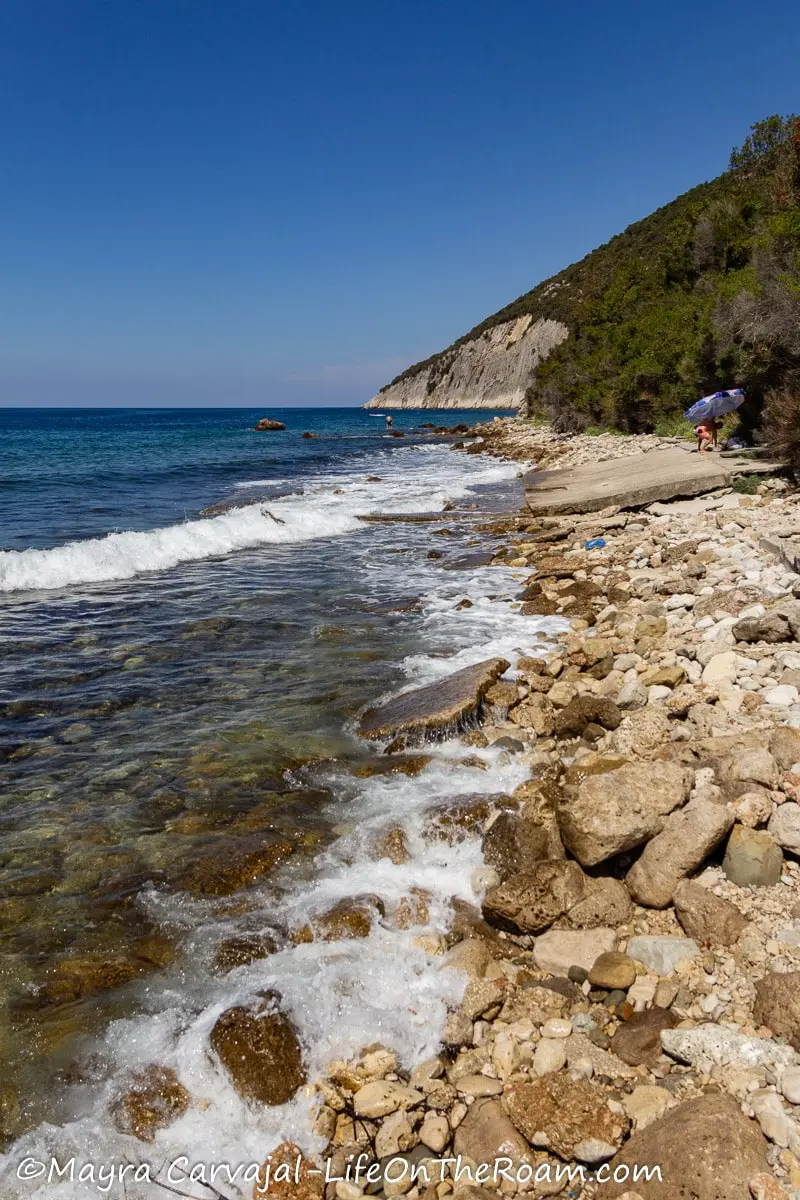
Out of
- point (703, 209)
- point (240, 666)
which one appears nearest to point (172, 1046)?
point (240, 666)

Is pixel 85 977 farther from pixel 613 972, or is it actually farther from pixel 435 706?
pixel 435 706

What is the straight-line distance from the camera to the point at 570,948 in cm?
379

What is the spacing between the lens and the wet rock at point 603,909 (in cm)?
393

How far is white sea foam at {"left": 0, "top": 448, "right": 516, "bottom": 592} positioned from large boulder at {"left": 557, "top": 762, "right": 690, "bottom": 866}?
38.5ft

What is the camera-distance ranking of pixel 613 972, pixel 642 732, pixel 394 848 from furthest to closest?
pixel 642 732, pixel 394 848, pixel 613 972

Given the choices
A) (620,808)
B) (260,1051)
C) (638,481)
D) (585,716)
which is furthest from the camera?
(638,481)

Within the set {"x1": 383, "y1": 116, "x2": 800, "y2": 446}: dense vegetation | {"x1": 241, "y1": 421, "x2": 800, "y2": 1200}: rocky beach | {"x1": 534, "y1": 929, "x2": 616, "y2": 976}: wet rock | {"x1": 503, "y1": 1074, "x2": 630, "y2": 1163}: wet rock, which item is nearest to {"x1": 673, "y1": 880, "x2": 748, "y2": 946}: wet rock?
{"x1": 241, "y1": 421, "x2": 800, "y2": 1200}: rocky beach

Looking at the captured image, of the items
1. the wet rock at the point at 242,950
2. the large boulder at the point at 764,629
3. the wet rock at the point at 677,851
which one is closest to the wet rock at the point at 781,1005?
the wet rock at the point at 677,851

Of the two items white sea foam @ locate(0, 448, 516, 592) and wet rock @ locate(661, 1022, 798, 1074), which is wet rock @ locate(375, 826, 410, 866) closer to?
wet rock @ locate(661, 1022, 798, 1074)

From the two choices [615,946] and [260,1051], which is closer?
[260,1051]

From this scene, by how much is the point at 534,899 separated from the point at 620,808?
75 centimetres

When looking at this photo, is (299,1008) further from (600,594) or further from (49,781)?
(600,594)

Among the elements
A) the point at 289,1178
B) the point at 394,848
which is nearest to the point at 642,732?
the point at 394,848

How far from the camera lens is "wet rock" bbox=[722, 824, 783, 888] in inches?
145
